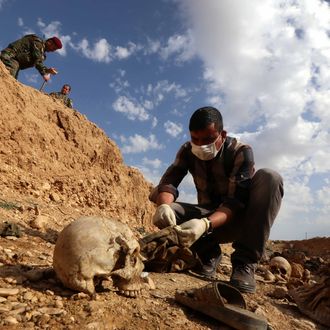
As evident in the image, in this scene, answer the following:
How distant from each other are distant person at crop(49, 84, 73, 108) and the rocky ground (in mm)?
1275

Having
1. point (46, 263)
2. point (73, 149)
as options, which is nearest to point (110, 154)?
point (73, 149)

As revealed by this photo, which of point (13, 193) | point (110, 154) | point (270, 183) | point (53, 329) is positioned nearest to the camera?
point (53, 329)

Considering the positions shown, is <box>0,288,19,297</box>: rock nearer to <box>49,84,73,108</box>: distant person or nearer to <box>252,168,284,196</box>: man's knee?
<box>252,168,284,196</box>: man's knee

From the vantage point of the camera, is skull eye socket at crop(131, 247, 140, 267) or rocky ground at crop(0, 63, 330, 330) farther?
skull eye socket at crop(131, 247, 140, 267)

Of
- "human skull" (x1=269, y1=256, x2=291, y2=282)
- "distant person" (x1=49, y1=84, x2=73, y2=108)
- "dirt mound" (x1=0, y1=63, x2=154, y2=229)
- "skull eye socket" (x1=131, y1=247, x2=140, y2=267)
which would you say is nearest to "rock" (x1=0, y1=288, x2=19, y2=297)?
"skull eye socket" (x1=131, y1=247, x2=140, y2=267)

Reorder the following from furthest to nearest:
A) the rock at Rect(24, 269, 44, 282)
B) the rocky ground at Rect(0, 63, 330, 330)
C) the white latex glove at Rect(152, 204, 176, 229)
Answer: the white latex glove at Rect(152, 204, 176, 229) → the rock at Rect(24, 269, 44, 282) → the rocky ground at Rect(0, 63, 330, 330)

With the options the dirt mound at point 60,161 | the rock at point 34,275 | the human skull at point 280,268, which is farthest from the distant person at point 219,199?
the dirt mound at point 60,161

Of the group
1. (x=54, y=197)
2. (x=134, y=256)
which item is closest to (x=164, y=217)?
(x=134, y=256)

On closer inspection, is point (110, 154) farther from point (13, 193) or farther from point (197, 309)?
point (197, 309)

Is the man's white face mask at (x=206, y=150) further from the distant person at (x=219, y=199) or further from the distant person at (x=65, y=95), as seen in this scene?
the distant person at (x=65, y=95)

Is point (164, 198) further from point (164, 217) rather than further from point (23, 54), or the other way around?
point (23, 54)

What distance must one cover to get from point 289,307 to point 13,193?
187 inches

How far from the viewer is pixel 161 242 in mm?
2963

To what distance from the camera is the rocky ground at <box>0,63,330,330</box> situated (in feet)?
6.66
